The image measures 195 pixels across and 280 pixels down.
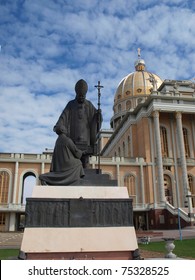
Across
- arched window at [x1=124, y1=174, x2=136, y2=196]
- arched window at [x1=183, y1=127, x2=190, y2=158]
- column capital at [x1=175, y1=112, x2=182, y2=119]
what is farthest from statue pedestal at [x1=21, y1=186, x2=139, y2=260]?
arched window at [x1=183, y1=127, x2=190, y2=158]

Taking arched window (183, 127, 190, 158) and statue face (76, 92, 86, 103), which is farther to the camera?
arched window (183, 127, 190, 158)

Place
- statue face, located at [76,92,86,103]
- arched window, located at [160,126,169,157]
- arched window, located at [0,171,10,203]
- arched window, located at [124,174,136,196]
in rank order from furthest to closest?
arched window, located at [160,126,169,157]
arched window, located at [124,174,136,196]
arched window, located at [0,171,10,203]
statue face, located at [76,92,86,103]

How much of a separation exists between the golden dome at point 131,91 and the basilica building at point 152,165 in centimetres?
1419

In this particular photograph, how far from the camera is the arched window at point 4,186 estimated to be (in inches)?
1364

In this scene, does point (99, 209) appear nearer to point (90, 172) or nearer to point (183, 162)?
point (90, 172)

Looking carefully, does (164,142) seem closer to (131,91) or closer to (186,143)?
(186,143)

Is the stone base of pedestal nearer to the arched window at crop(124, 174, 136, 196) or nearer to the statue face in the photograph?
the statue face

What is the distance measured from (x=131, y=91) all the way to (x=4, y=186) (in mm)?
32057

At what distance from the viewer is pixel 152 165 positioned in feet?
122

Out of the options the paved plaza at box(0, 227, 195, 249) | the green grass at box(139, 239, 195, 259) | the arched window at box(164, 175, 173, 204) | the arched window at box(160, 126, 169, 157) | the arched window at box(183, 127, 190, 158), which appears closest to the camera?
the green grass at box(139, 239, 195, 259)

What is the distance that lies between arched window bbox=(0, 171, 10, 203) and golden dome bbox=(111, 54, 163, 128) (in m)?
28.3

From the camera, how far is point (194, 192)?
36.7 m

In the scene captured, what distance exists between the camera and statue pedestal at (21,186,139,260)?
609 centimetres

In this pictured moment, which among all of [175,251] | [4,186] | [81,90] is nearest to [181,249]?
[175,251]
